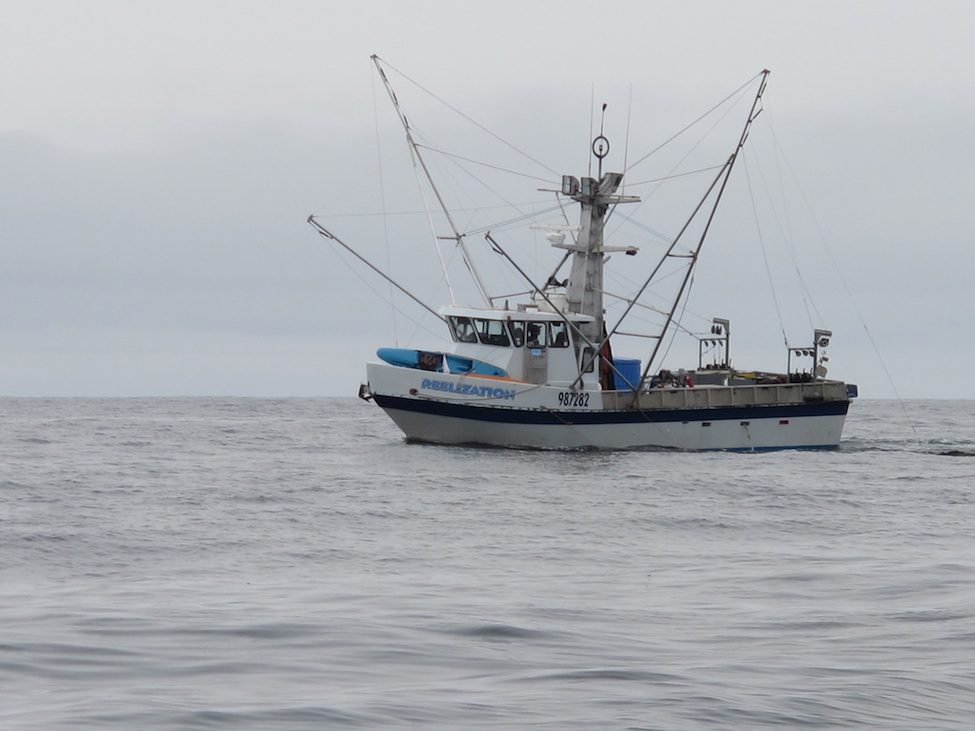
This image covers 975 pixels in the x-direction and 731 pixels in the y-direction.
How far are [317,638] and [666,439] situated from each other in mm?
40554

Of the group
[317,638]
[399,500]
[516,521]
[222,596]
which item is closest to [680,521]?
[516,521]

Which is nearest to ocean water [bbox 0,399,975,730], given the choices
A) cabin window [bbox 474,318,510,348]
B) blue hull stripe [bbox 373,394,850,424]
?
blue hull stripe [bbox 373,394,850,424]

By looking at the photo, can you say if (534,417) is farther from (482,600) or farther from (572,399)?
(482,600)

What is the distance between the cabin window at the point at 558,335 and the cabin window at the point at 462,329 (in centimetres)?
294

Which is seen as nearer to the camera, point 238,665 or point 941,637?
point 238,665

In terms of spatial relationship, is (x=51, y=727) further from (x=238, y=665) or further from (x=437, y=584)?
(x=437, y=584)

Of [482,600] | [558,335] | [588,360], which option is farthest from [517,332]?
[482,600]

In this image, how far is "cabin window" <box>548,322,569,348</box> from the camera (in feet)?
191

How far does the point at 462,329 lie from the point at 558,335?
373cm

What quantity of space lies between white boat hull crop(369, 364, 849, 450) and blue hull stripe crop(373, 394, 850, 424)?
36mm

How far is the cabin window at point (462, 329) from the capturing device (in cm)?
5884

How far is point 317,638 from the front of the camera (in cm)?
1898

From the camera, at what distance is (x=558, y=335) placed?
5831 cm

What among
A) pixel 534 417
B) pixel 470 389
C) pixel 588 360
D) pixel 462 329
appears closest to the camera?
pixel 470 389
